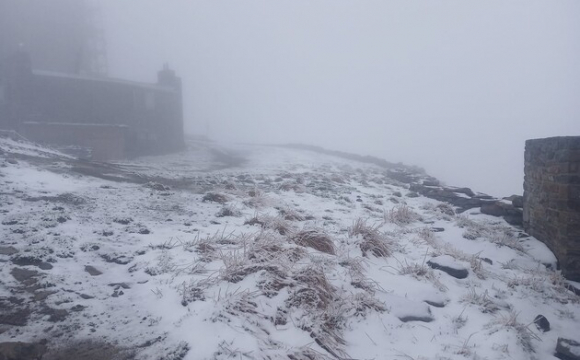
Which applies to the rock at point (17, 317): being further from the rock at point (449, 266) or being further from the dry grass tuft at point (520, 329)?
the rock at point (449, 266)

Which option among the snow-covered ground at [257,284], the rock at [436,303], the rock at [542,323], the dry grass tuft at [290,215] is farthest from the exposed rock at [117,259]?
the rock at [542,323]

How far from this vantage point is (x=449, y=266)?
5.27 m

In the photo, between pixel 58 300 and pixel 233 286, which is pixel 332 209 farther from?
pixel 58 300

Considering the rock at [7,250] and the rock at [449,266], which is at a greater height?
the rock at [7,250]

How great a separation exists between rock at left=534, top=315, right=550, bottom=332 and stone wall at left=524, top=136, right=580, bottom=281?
1.72 metres

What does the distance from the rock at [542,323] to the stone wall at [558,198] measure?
1.72 meters

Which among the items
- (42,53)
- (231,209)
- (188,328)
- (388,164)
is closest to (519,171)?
(388,164)

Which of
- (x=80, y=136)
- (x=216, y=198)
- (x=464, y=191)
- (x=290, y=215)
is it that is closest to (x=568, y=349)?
(x=290, y=215)

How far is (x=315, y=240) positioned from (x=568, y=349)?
3225mm

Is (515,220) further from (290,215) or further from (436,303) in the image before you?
(290,215)

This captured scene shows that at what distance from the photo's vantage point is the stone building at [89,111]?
69.1 ft

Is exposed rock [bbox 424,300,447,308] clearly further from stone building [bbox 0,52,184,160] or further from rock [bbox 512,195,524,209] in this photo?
stone building [bbox 0,52,184,160]

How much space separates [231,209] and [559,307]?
213 inches

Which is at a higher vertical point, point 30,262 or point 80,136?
point 80,136
